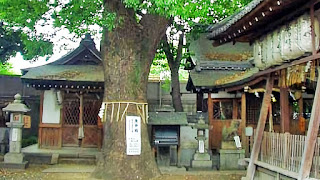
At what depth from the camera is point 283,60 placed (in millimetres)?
7184

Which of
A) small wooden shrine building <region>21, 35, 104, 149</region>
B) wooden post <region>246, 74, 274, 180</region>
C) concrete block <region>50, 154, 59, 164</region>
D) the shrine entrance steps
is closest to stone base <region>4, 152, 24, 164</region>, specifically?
the shrine entrance steps

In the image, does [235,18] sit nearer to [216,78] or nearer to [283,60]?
[283,60]

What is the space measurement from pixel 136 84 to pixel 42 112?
7.13 metres

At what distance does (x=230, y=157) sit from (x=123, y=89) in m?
5.98

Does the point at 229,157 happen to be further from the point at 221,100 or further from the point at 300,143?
the point at 300,143

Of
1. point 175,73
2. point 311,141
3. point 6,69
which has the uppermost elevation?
point 6,69

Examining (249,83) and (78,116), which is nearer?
(249,83)

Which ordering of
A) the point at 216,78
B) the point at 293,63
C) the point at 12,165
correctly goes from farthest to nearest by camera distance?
the point at 216,78 → the point at 12,165 → the point at 293,63

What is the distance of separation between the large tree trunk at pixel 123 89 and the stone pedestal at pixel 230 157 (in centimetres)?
433

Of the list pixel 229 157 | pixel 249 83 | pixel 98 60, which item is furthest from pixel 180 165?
pixel 98 60

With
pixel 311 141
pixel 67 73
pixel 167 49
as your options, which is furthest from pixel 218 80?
pixel 311 141

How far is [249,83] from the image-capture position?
12.7 meters

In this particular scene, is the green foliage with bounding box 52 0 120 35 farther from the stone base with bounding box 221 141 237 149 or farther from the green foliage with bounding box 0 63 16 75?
the green foliage with bounding box 0 63 16 75

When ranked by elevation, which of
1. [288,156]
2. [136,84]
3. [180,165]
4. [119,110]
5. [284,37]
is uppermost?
[284,37]
